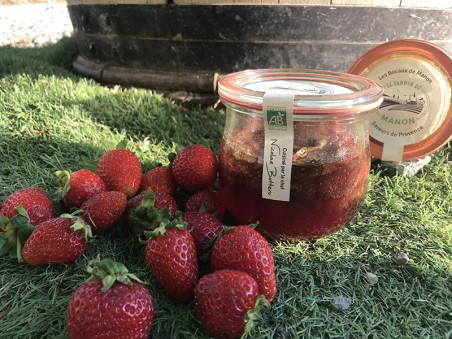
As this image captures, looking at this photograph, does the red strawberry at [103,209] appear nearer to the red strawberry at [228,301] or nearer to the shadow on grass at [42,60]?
the red strawberry at [228,301]

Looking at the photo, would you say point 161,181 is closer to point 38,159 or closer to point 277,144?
point 277,144

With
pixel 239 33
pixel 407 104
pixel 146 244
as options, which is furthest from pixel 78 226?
pixel 239 33

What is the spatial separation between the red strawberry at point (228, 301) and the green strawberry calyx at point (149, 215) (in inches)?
6.6

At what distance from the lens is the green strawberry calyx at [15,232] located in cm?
93

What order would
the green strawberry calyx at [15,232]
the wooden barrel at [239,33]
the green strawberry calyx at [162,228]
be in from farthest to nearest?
the wooden barrel at [239,33] → the green strawberry calyx at [15,232] → the green strawberry calyx at [162,228]

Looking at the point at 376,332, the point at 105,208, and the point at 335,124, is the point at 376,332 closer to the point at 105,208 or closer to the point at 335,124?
the point at 335,124

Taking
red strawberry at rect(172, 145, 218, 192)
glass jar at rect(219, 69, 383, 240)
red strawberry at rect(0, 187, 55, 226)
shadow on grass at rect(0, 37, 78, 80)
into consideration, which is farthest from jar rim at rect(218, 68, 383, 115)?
shadow on grass at rect(0, 37, 78, 80)

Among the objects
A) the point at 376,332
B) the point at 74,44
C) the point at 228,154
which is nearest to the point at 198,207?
the point at 228,154

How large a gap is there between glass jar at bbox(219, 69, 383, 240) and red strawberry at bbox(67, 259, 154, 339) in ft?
1.33

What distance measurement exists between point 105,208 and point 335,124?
0.63 metres

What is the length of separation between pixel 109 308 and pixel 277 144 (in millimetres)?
522

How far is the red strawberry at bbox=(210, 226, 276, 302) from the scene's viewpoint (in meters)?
0.82

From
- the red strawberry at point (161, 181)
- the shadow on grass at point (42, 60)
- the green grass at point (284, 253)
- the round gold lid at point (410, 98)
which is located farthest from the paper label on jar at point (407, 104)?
the shadow on grass at point (42, 60)

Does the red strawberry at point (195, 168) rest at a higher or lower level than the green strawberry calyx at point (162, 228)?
lower
